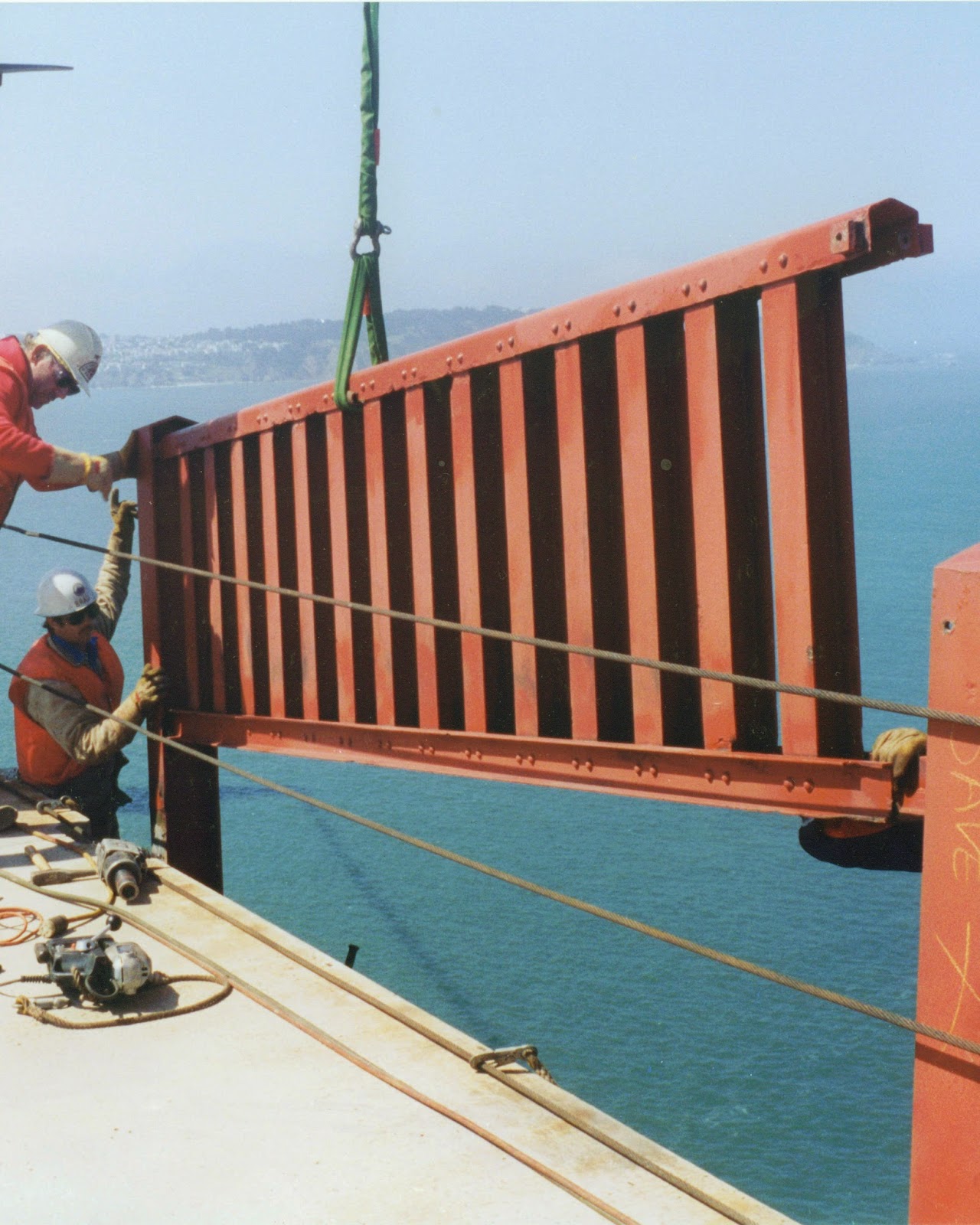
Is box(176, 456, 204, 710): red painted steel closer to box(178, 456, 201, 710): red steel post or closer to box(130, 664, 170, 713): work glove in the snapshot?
box(178, 456, 201, 710): red steel post

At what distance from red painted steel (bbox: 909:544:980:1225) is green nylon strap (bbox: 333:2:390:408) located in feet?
11.8

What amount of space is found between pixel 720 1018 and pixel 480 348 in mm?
7795

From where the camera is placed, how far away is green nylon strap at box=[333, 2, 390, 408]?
20.0 ft

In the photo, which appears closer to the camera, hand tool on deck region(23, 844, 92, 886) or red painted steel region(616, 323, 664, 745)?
red painted steel region(616, 323, 664, 745)

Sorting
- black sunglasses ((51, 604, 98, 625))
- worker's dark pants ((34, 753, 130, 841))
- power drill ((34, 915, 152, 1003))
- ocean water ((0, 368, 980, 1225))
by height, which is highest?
black sunglasses ((51, 604, 98, 625))

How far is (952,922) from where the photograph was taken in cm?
319

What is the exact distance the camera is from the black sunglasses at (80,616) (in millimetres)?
8148

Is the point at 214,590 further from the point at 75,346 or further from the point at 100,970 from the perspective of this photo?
the point at 100,970

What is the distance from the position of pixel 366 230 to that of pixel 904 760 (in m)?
3.74

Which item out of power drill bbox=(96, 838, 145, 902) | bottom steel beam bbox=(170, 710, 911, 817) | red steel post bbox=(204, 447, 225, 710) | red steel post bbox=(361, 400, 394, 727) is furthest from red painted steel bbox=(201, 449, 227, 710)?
power drill bbox=(96, 838, 145, 902)

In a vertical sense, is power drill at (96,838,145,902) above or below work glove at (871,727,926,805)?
below

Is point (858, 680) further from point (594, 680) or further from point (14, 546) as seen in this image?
point (14, 546)

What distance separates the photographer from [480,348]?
541 cm

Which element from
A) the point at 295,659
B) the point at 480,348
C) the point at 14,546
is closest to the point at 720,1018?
the point at 295,659
